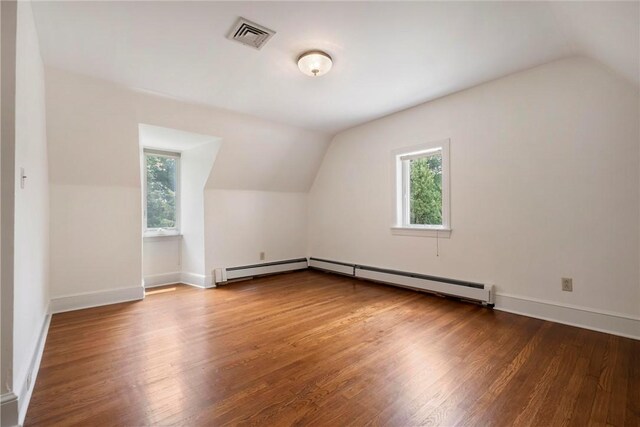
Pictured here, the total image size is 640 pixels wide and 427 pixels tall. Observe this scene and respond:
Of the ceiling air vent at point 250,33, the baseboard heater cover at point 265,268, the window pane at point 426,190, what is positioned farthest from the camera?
the baseboard heater cover at point 265,268

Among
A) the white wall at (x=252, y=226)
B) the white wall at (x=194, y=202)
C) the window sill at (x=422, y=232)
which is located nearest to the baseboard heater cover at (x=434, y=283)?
the window sill at (x=422, y=232)

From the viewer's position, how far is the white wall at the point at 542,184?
2.47 m

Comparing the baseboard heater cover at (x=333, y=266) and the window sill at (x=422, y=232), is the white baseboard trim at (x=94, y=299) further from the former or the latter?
the window sill at (x=422, y=232)

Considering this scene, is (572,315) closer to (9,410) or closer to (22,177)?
(9,410)

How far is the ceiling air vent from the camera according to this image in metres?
2.09

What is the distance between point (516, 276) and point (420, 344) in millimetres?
1444

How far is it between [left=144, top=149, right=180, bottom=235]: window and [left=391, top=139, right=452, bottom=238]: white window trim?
11.0 feet

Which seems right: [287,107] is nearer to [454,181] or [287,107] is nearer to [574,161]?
[454,181]

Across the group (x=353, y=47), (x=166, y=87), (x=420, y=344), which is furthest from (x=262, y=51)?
(x=420, y=344)

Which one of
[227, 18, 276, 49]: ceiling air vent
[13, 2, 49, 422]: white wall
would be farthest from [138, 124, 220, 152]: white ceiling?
[227, 18, 276, 49]: ceiling air vent

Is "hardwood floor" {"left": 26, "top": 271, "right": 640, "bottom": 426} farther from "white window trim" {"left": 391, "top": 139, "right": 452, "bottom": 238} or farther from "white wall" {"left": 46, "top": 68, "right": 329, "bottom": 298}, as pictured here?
"white window trim" {"left": 391, "top": 139, "right": 452, "bottom": 238}

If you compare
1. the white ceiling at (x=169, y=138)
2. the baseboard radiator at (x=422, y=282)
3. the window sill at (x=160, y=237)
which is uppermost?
the white ceiling at (x=169, y=138)

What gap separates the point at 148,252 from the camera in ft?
14.1

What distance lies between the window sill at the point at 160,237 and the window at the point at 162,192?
0.06 metres
